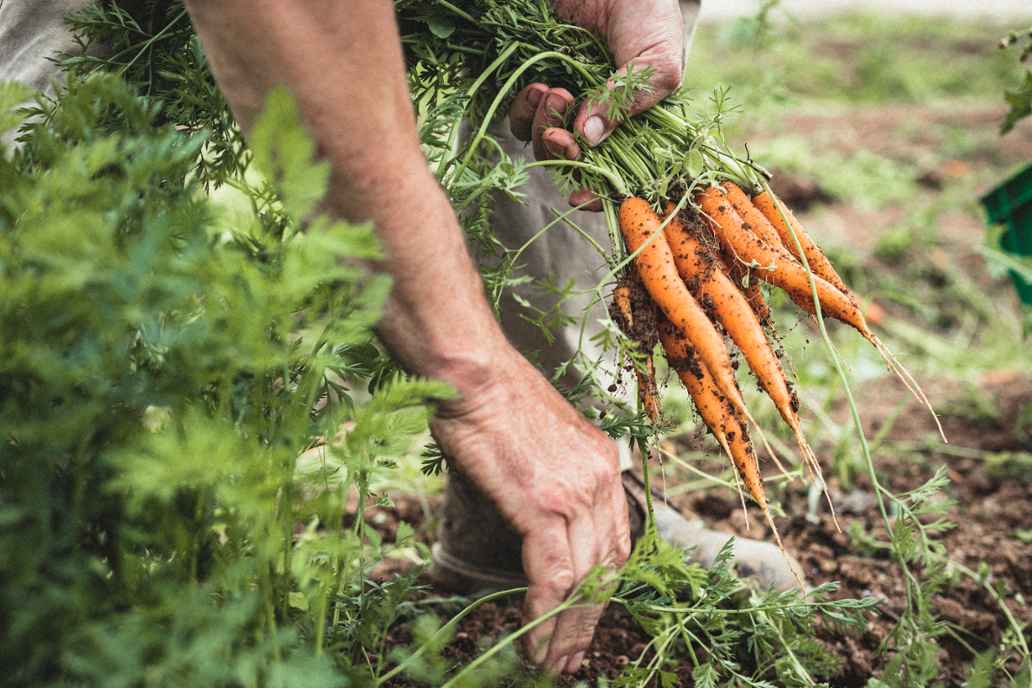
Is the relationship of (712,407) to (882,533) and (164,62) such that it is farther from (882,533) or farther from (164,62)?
(164,62)

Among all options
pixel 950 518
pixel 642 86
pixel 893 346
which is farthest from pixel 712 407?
pixel 893 346

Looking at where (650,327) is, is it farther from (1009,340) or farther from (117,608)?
(1009,340)

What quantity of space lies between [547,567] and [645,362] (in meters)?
0.47

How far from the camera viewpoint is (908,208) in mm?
4965

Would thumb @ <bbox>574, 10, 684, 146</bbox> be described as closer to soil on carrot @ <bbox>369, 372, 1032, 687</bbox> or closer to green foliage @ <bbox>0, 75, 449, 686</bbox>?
soil on carrot @ <bbox>369, 372, 1032, 687</bbox>

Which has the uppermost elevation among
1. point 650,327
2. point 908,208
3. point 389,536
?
point 650,327

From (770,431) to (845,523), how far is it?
528mm

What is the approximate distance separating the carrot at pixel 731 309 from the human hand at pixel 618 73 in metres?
0.21

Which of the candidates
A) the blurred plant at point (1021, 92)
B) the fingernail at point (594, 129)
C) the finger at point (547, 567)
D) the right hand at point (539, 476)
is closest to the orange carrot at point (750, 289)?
the fingernail at point (594, 129)

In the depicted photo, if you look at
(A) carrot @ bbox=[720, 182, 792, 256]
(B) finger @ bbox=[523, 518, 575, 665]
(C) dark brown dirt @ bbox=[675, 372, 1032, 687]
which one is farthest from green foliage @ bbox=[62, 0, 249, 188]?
(C) dark brown dirt @ bbox=[675, 372, 1032, 687]

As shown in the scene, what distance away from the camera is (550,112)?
1678 mm

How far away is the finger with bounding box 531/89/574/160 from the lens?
167cm

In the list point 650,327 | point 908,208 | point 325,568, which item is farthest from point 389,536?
point 908,208

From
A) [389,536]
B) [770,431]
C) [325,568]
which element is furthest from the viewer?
→ [770,431]
